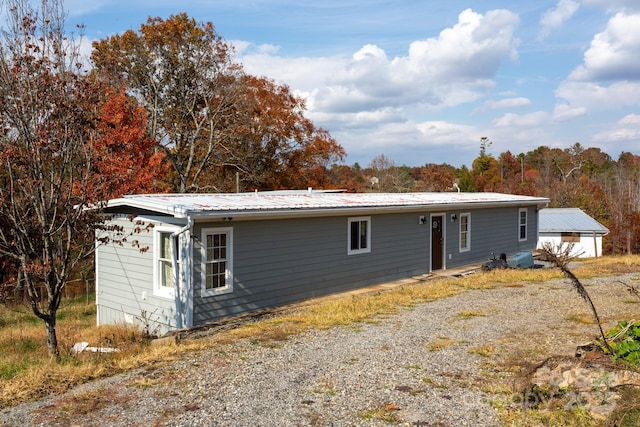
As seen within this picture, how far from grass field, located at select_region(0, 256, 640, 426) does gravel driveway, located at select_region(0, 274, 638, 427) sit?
0.39 meters

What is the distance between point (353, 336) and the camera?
823 centimetres

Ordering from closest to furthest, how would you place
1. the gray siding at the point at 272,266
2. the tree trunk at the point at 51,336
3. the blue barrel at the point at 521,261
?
the tree trunk at the point at 51,336
the gray siding at the point at 272,266
the blue barrel at the point at 521,261

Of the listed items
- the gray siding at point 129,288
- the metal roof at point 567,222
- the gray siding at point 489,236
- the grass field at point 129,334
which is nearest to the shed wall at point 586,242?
the metal roof at point 567,222

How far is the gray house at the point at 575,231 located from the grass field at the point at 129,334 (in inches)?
963

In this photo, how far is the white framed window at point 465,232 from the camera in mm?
17609

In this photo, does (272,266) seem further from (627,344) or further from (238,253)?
(627,344)

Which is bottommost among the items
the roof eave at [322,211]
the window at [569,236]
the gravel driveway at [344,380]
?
the window at [569,236]

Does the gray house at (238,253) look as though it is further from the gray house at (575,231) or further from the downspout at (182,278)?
the gray house at (575,231)

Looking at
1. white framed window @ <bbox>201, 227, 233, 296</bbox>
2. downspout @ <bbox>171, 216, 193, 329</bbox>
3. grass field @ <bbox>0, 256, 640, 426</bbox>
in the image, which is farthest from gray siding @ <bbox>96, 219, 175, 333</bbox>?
white framed window @ <bbox>201, 227, 233, 296</bbox>

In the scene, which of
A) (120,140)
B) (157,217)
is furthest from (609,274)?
(120,140)

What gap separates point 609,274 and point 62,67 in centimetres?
1512

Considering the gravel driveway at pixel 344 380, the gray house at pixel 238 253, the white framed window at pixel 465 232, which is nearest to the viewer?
the gravel driveway at pixel 344 380

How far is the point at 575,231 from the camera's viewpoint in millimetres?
38500

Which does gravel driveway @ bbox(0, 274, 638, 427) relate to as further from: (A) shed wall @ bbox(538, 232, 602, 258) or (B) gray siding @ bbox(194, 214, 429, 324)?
(A) shed wall @ bbox(538, 232, 602, 258)
